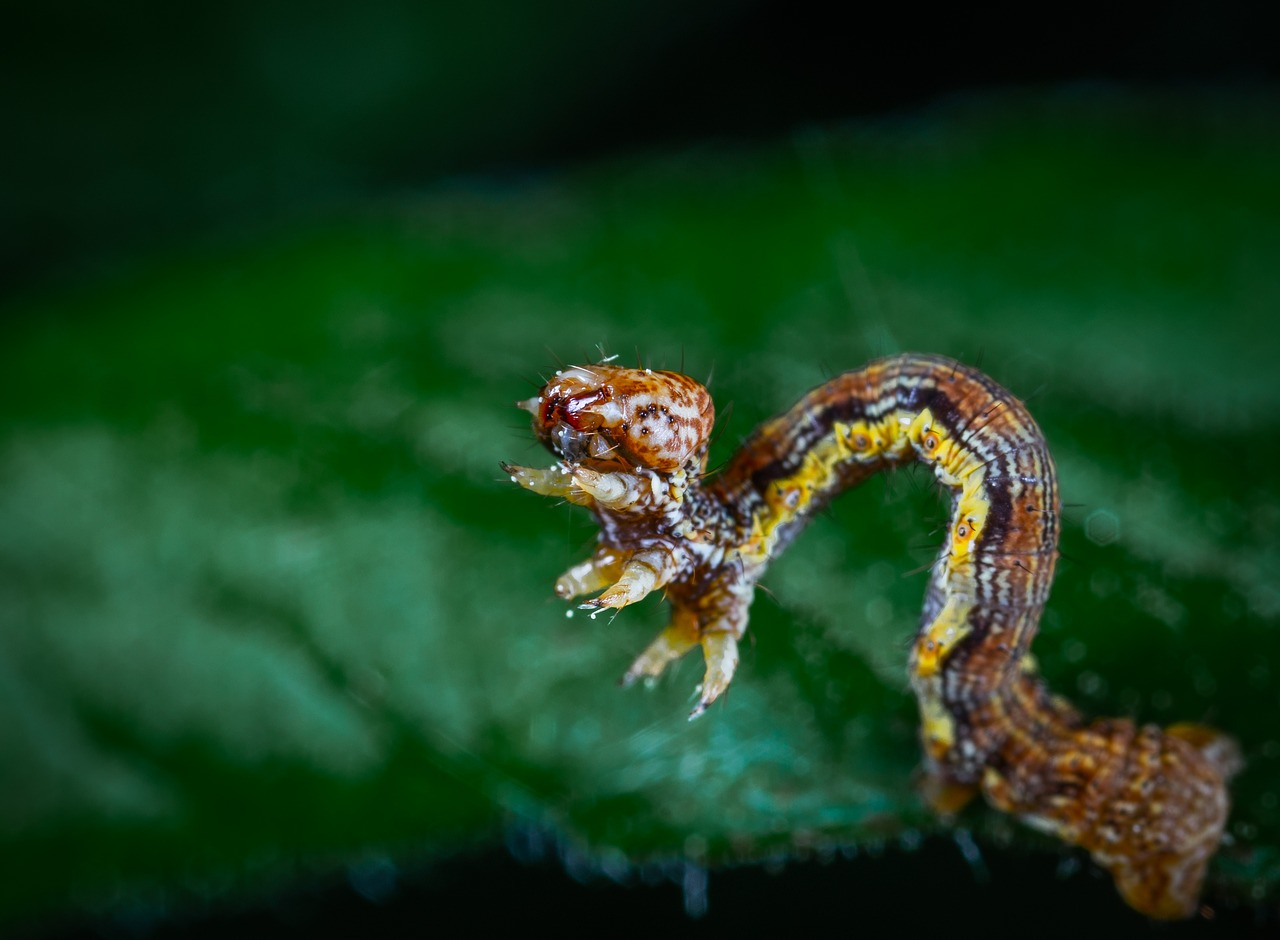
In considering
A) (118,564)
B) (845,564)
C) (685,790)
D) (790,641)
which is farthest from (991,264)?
(118,564)

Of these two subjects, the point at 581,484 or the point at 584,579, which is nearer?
the point at 581,484

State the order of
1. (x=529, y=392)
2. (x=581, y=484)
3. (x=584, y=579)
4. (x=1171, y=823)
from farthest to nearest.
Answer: (x=529, y=392)
(x=1171, y=823)
(x=584, y=579)
(x=581, y=484)

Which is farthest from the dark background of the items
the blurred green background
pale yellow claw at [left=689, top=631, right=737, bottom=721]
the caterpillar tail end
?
the caterpillar tail end

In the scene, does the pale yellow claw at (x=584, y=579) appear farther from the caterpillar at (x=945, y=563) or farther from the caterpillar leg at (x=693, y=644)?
the caterpillar leg at (x=693, y=644)

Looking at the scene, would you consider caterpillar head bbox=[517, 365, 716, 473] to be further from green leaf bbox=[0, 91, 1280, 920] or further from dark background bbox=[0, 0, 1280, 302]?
dark background bbox=[0, 0, 1280, 302]

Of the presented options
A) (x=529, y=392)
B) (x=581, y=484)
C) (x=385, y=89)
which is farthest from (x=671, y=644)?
(x=385, y=89)

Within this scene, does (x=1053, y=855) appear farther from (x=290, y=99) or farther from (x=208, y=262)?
(x=290, y=99)

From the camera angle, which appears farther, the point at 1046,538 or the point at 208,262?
the point at 208,262

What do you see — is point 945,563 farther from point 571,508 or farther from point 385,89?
point 385,89
